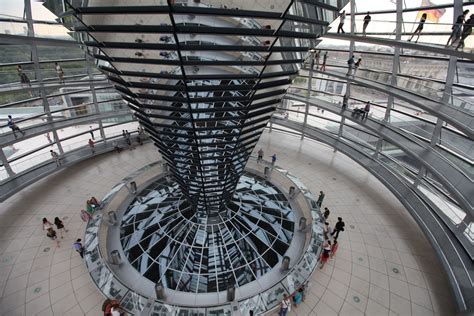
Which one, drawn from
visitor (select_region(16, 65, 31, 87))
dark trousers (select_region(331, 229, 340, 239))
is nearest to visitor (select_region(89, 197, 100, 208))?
visitor (select_region(16, 65, 31, 87))

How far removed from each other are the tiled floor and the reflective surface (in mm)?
1972

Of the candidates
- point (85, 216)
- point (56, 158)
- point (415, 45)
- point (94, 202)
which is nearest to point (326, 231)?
point (415, 45)

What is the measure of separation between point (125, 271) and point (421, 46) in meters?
14.2

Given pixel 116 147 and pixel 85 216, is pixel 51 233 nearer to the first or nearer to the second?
pixel 85 216

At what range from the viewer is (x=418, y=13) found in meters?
12.5

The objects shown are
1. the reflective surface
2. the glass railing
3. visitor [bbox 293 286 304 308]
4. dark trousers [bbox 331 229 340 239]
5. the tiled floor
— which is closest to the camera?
visitor [bbox 293 286 304 308]

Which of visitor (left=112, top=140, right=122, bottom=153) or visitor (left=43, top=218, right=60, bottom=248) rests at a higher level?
visitor (left=112, top=140, right=122, bottom=153)

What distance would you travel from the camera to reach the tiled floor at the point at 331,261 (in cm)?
898

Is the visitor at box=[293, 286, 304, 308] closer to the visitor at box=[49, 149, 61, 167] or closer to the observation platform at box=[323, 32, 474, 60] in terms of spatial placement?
the observation platform at box=[323, 32, 474, 60]

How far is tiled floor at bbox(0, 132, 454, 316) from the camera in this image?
29.5 feet

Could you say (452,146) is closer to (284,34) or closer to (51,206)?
(284,34)

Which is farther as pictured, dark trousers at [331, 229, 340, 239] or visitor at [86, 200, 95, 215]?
visitor at [86, 200, 95, 215]

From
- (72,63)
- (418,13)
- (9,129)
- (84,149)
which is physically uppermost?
(418,13)

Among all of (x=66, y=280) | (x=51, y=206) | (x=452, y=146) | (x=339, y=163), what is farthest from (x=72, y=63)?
(x=452, y=146)
